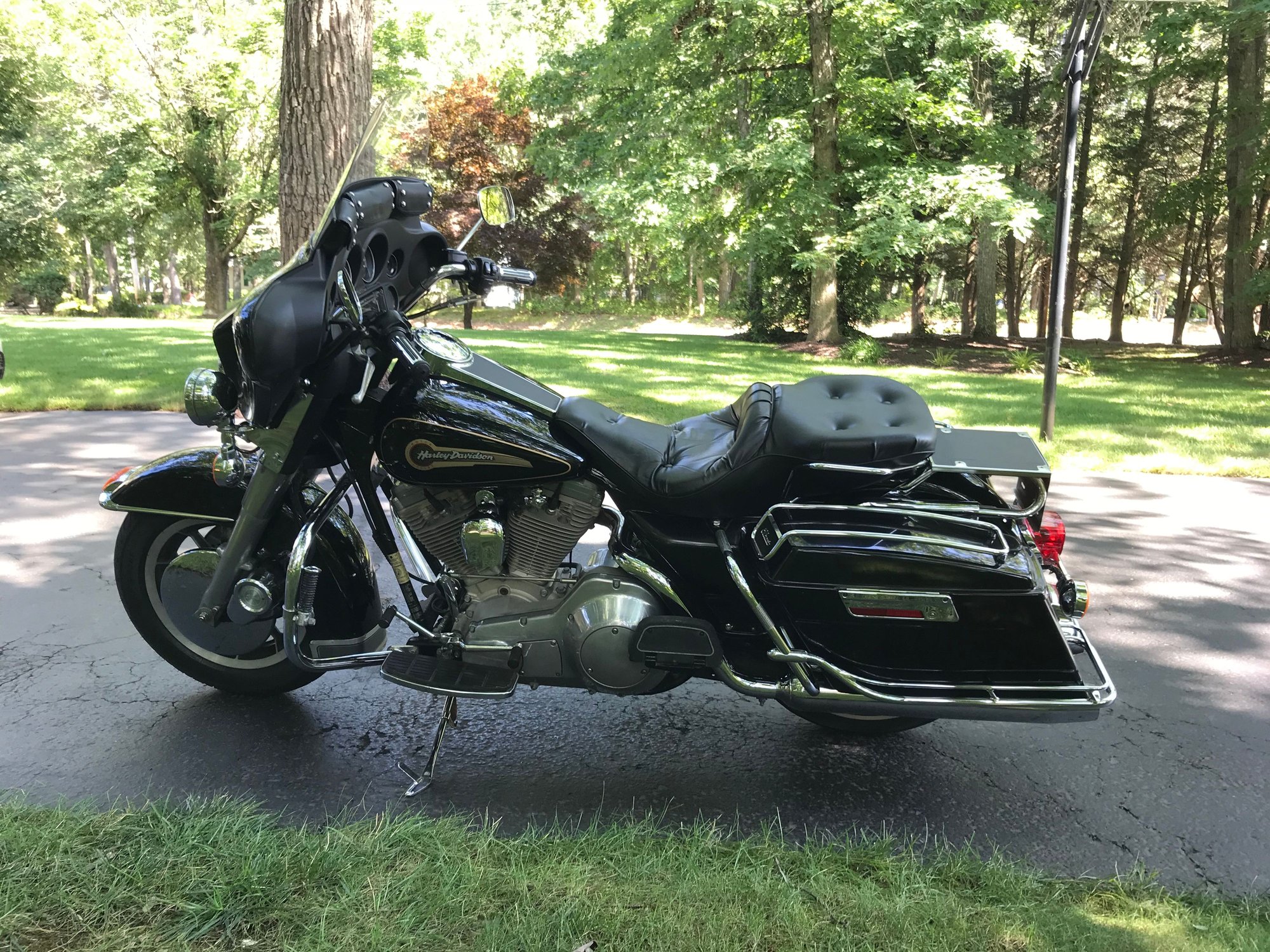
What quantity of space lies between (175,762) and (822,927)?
83.3 inches

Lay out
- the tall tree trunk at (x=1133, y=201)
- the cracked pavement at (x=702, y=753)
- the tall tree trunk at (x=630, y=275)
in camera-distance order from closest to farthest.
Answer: the cracked pavement at (x=702, y=753)
the tall tree trunk at (x=1133, y=201)
the tall tree trunk at (x=630, y=275)

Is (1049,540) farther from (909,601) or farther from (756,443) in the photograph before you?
(756,443)

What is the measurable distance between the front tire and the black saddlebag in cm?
180

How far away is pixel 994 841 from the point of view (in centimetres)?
272

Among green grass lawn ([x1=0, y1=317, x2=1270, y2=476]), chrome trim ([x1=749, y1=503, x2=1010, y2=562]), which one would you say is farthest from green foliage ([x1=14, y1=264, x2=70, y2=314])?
chrome trim ([x1=749, y1=503, x2=1010, y2=562])

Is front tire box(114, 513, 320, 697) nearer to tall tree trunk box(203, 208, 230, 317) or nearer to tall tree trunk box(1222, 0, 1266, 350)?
tall tree trunk box(1222, 0, 1266, 350)

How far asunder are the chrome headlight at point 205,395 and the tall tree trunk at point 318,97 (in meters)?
4.28

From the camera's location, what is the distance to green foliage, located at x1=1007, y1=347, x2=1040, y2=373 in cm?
1519

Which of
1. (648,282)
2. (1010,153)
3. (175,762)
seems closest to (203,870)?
(175,762)

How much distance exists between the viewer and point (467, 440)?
2688 mm

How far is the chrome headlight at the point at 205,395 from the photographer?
2.92m

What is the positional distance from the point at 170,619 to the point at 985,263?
23.9 metres

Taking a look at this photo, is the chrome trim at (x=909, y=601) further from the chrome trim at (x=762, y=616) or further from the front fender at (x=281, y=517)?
the front fender at (x=281, y=517)

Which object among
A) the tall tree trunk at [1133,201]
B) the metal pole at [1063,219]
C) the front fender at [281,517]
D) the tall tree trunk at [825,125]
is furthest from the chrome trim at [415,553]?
the tall tree trunk at [1133,201]
